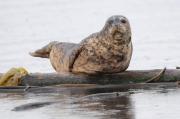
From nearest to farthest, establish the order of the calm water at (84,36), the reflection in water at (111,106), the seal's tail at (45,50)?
1. the reflection in water at (111,106)
2. the calm water at (84,36)
3. the seal's tail at (45,50)

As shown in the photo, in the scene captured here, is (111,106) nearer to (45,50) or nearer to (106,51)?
(106,51)

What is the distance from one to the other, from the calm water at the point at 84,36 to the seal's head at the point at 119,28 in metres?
0.78

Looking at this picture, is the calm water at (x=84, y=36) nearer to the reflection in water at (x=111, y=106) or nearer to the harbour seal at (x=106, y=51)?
the reflection in water at (x=111, y=106)

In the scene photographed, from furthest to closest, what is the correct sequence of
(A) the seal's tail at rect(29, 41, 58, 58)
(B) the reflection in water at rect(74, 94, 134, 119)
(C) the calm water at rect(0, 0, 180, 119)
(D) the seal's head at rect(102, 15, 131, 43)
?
(A) the seal's tail at rect(29, 41, 58, 58) < (D) the seal's head at rect(102, 15, 131, 43) < (C) the calm water at rect(0, 0, 180, 119) < (B) the reflection in water at rect(74, 94, 134, 119)

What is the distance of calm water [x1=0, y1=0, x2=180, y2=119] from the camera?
11727 mm

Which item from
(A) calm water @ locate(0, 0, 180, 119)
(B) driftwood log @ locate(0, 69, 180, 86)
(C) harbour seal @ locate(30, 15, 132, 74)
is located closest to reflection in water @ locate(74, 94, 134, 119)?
(A) calm water @ locate(0, 0, 180, 119)

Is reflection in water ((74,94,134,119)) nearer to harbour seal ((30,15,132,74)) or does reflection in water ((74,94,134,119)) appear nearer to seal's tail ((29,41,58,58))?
harbour seal ((30,15,132,74))

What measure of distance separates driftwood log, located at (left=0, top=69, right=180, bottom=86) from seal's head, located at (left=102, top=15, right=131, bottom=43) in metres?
0.47

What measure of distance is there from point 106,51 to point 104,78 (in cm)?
37

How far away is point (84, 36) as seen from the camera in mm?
24375

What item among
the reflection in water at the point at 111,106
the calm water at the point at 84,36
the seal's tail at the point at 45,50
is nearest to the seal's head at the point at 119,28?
the calm water at the point at 84,36

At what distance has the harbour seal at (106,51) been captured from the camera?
13.6 metres

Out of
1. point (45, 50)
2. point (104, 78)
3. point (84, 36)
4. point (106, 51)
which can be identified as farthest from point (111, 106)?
point (84, 36)

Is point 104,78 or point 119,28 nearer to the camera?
point 119,28
